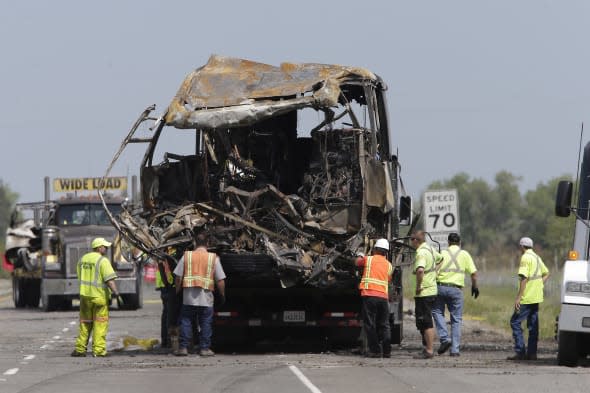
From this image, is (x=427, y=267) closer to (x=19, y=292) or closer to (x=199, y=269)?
(x=199, y=269)

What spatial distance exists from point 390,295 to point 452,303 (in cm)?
93

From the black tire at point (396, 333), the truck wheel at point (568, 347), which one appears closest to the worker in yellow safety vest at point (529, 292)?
the truck wheel at point (568, 347)

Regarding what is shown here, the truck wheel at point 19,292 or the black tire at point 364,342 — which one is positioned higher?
the black tire at point 364,342

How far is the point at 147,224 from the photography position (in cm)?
2044

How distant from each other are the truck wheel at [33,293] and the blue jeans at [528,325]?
2257cm

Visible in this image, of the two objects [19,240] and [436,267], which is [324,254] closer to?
[436,267]

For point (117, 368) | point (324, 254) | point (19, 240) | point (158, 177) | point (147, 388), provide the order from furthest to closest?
1. point (19, 240)
2. point (158, 177)
3. point (324, 254)
4. point (117, 368)
5. point (147, 388)

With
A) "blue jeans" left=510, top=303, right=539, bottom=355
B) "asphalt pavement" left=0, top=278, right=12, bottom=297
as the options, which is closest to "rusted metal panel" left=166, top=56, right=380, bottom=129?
"blue jeans" left=510, top=303, right=539, bottom=355

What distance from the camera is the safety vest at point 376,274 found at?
1948 centimetres

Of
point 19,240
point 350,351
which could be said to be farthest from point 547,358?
point 19,240

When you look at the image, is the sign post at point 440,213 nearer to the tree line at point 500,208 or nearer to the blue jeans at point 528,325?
the blue jeans at point 528,325

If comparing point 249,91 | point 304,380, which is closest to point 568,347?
point 304,380

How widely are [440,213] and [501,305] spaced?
1010cm

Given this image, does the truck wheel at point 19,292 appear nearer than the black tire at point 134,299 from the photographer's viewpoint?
No
